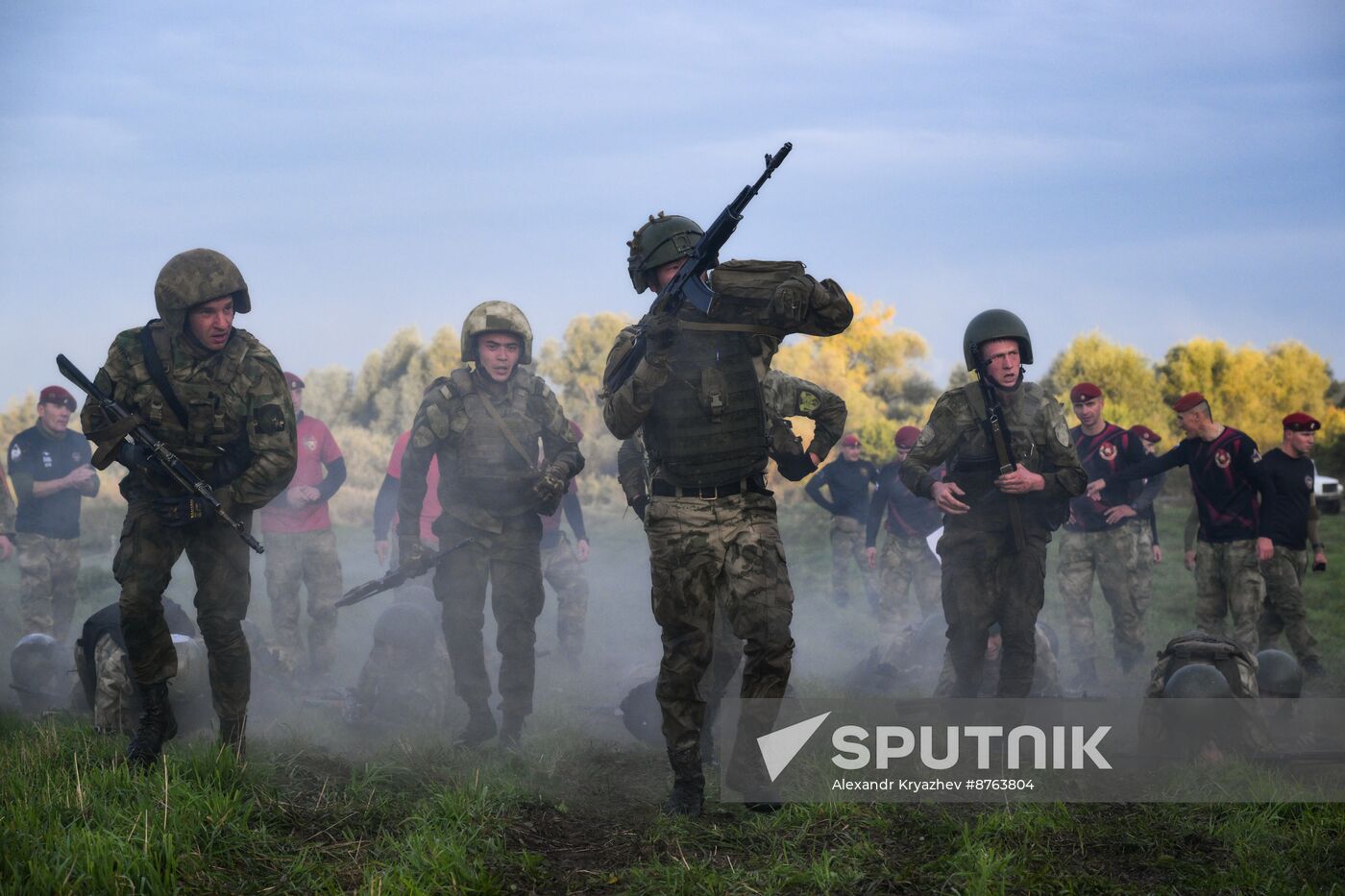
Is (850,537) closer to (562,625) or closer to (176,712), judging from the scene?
(562,625)

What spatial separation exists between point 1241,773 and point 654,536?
3.15 meters

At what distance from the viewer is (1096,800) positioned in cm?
558

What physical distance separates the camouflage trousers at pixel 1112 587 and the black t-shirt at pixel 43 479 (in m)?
9.09

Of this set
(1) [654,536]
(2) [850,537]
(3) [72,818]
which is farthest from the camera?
(2) [850,537]

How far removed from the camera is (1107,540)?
34.3 feet

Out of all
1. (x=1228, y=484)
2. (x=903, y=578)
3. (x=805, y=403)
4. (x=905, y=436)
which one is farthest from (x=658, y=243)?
(x=903, y=578)

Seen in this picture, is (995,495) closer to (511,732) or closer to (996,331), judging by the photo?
(996,331)

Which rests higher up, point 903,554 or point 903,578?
point 903,554

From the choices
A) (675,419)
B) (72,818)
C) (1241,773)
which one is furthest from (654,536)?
(1241,773)

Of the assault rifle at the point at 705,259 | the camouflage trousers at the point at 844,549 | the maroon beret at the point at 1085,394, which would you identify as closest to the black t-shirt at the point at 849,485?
the camouflage trousers at the point at 844,549

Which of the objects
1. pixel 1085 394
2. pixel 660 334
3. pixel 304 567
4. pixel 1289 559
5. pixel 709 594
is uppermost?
pixel 660 334

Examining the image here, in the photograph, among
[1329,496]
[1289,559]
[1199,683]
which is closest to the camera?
[1199,683]

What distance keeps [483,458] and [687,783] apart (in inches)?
→ 118

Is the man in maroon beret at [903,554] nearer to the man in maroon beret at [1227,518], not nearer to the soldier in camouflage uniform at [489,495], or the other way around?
the man in maroon beret at [1227,518]
